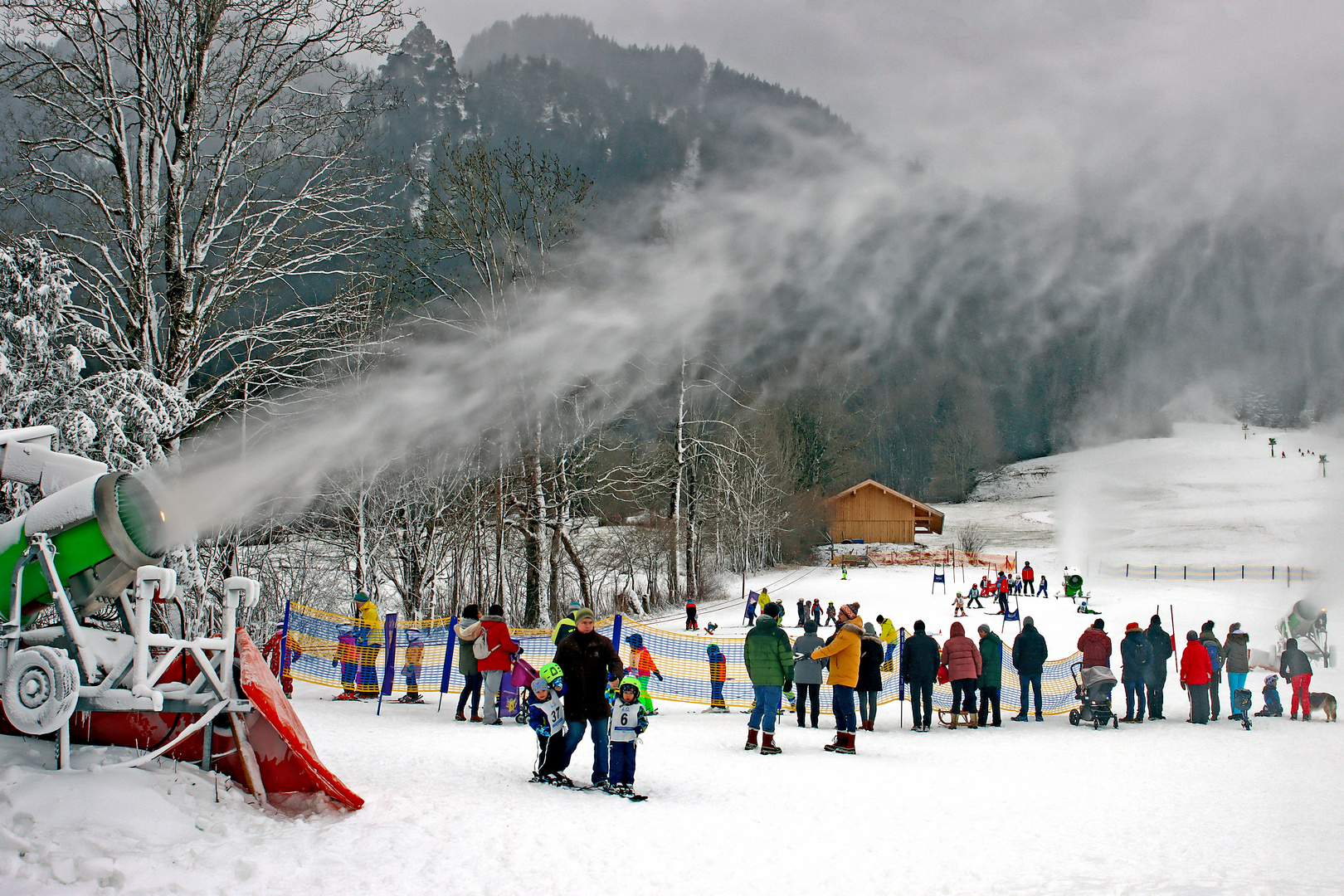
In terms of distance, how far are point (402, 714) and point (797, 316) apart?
64.6 m

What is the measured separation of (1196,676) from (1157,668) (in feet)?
1.85

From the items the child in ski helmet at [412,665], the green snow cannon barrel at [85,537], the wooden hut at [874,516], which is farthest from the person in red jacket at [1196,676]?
the wooden hut at [874,516]

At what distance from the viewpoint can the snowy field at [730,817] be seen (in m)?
4.53

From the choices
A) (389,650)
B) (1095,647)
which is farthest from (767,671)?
(1095,647)

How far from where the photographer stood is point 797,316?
237 ft

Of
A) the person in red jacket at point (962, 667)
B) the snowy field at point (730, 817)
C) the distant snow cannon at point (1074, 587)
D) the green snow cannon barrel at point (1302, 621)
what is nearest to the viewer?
the snowy field at point (730, 817)

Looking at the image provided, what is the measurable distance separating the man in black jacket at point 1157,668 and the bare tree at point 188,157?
1232 centimetres

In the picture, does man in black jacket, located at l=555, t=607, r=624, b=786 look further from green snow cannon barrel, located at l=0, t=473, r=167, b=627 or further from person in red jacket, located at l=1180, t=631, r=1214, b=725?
person in red jacket, located at l=1180, t=631, r=1214, b=725

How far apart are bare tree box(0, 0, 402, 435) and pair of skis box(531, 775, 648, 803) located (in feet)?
23.6

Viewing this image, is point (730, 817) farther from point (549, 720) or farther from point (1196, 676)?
point (1196, 676)

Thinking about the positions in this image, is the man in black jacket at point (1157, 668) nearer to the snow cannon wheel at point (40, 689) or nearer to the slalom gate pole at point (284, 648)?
the slalom gate pole at point (284, 648)

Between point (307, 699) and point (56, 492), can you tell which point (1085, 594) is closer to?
point (307, 699)

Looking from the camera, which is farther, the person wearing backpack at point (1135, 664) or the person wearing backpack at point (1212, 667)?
the person wearing backpack at point (1212, 667)

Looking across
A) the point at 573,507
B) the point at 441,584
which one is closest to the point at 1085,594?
the point at 573,507
